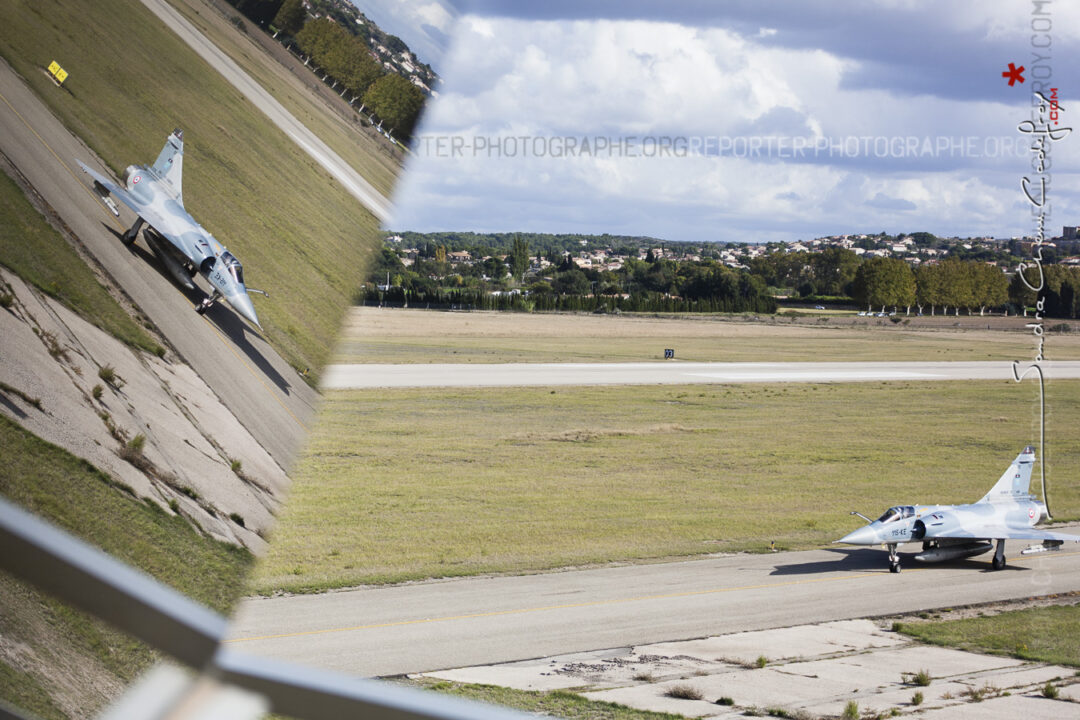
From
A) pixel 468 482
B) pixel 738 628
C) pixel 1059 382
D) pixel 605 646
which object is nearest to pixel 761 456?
pixel 468 482

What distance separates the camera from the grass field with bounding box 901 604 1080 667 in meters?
18.1

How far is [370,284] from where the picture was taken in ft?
5.74

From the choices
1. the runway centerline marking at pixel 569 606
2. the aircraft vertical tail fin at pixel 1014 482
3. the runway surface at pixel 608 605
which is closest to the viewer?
the runway surface at pixel 608 605

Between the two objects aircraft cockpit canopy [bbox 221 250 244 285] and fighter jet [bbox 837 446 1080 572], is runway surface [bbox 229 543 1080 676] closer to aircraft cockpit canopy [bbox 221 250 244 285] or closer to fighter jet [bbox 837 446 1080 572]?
fighter jet [bbox 837 446 1080 572]

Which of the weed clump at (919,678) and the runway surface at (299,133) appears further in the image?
the weed clump at (919,678)

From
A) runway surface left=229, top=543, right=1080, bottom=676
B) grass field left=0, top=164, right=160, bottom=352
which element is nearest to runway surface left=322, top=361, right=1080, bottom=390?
runway surface left=229, top=543, right=1080, bottom=676

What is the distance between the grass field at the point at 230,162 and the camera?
4.64 ft

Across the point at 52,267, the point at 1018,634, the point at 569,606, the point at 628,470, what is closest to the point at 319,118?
the point at 52,267

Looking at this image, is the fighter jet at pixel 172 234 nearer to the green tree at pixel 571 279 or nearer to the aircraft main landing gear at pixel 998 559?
the green tree at pixel 571 279

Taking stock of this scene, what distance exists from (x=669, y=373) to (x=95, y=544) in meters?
59.8

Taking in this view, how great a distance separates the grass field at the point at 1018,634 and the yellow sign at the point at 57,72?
20389mm

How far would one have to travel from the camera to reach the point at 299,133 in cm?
179

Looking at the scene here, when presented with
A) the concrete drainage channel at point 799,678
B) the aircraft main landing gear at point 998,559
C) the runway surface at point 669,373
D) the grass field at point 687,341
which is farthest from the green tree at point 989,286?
the concrete drainage channel at point 799,678

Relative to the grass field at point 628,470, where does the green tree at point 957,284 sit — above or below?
above
